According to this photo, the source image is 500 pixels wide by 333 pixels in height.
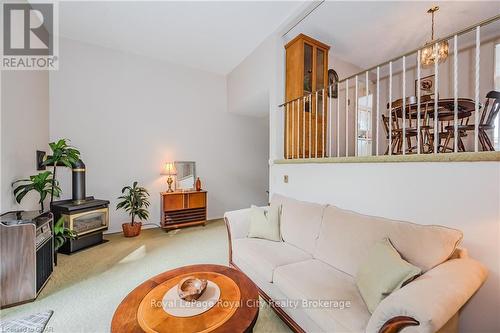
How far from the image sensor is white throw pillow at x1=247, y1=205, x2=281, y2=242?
2391 mm

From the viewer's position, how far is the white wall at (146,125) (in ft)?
12.0

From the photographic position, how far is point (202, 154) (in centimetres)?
485

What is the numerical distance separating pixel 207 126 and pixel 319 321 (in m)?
4.28

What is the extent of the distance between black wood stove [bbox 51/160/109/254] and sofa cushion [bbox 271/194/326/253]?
274 cm

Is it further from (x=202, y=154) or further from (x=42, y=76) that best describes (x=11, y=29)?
(x=202, y=154)

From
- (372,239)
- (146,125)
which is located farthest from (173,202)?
(372,239)

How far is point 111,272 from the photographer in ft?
8.18

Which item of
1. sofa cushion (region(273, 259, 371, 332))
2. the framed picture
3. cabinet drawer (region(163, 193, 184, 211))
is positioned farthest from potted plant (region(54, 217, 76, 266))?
the framed picture

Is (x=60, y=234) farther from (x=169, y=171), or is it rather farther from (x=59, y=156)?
(x=169, y=171)

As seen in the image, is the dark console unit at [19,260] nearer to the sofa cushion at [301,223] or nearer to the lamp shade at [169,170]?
the lamp shade at [169,170]

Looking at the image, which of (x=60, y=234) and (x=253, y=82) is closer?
(x=60, y=234)

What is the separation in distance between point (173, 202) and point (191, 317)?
3.14 m

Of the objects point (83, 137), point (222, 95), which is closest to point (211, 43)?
point (222, 95)

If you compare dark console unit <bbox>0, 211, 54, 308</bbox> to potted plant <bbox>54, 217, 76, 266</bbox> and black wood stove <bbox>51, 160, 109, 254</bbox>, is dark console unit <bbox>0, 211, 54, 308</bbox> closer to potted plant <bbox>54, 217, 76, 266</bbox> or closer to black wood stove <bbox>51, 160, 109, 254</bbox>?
potted plant <bbox>54, 217, 76, 266</bbox>
